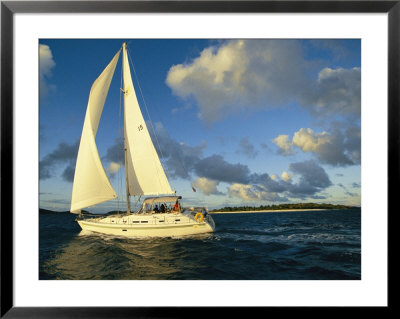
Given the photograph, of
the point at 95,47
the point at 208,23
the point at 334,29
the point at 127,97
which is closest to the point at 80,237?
the point at 127,97

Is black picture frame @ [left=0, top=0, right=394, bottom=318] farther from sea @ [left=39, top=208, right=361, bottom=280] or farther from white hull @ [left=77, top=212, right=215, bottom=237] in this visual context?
white hull @ [left=77, top=212, right=215, bottom=237]

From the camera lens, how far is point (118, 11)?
3.91 meters

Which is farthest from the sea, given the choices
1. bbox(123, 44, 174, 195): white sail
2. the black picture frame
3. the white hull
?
bbox(123, 44, 174, 195): white sail

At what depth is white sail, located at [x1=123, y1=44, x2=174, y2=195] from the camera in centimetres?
1042

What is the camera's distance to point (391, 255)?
3.76 metres

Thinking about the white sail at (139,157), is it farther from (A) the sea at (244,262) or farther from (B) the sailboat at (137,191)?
(A) the sea at (244,262)

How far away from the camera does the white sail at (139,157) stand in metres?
10.4

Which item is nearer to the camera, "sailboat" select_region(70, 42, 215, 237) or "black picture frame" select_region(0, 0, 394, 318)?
"black picture frame" select_region(0, 0, 394, 318)

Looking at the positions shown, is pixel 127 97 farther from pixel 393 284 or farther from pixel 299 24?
pixel 393 284

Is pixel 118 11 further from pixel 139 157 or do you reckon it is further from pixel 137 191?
pixel 137 191

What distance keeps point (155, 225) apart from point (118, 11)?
7542 mm

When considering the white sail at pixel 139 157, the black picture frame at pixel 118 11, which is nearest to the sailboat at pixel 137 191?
A: the white sail at pixel 139 157

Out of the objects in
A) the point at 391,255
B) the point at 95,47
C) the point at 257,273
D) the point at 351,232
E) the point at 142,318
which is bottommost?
the point at 142,318

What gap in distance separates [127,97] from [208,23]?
7.09 metres
